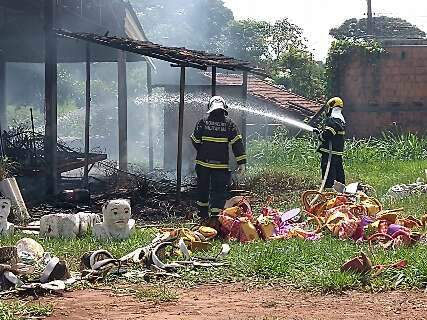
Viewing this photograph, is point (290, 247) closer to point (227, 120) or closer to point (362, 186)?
point (227, 120)

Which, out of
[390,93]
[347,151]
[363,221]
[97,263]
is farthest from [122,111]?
[97,263]

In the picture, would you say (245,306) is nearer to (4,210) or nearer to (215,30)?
(4,210)

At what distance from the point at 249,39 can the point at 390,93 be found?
24158mm

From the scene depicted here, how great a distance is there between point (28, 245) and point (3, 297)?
1.59m

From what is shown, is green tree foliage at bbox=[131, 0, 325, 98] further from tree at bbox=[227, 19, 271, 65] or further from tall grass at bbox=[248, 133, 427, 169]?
tall grass at bbox=[248, 133, 427, 169]

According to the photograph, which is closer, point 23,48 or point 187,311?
point 187,311

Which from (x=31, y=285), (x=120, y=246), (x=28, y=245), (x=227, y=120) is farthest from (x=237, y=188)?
(x=31, y=285)

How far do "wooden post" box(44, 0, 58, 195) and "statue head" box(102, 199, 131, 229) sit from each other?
4312 millimetres

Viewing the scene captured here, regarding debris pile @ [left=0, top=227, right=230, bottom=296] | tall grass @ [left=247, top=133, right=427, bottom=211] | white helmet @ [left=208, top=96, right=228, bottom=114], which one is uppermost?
white helmet @ [left=208, top=96, right=228, bottom=114]

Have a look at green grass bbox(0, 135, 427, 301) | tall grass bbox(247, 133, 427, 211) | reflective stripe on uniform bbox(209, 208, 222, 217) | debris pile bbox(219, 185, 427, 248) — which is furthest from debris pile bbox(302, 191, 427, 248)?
tall grass bbox(247, 133, 427, 211)

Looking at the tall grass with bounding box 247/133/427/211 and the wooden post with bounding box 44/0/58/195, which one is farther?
the tall grass with bounding box 247/133/427/211

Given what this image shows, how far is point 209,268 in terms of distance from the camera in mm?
7324

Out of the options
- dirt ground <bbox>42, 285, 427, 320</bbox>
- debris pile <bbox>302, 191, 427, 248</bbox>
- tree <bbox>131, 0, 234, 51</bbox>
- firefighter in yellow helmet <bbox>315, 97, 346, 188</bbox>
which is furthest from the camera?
tree <bbox>131, 0, 234, 51</bbox>

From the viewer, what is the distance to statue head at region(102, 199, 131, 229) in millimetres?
9000
